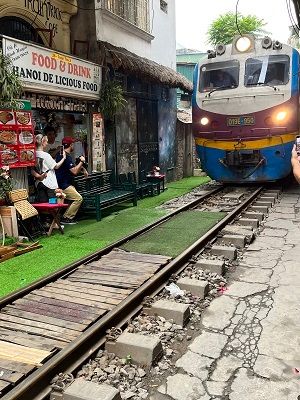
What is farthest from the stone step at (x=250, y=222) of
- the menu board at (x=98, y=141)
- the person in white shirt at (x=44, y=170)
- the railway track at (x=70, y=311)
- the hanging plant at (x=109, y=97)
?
the hanging plant at (x=109, y=97)

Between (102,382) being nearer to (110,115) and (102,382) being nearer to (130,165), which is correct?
(110,115)

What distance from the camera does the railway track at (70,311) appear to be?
2.96 metres

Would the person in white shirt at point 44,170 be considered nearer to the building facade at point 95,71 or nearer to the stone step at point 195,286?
the building facade at point 95,71

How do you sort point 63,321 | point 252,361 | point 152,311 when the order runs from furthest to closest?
point 152,311
point 63,321
point 252,361

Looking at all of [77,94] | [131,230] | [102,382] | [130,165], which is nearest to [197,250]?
[131,230]

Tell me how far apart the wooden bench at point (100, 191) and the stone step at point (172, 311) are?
4.41m

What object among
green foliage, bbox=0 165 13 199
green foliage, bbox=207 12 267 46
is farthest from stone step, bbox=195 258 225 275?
green foliage, bbox=207 12 267 46

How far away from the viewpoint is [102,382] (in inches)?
118

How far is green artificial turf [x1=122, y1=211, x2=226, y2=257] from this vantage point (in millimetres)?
6164

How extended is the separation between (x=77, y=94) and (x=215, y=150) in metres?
3.98

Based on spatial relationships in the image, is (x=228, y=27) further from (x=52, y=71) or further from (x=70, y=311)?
(x=70, y=311)

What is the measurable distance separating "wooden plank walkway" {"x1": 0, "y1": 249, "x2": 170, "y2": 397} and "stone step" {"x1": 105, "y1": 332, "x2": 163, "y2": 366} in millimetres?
398

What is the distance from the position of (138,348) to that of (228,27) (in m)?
30.4

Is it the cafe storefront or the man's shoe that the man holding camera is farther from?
the cafe storefront
